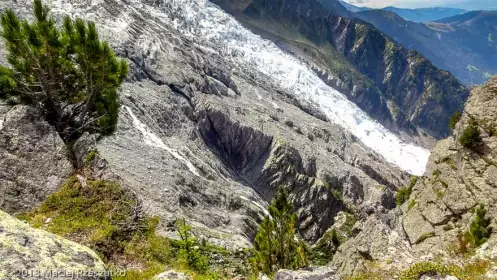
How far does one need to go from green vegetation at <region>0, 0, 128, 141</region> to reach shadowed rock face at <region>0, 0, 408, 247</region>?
78.5 ft

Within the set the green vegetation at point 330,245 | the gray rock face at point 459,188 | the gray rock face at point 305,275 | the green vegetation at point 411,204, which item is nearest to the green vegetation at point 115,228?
the gray rock face at point 305,275

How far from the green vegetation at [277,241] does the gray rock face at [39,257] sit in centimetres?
1295

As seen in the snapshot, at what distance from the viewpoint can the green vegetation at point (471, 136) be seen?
3381 centimetres

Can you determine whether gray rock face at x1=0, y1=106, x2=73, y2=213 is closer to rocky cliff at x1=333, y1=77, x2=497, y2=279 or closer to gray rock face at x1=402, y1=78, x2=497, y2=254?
rocky cliff at x1=333, y1=77, x2=497, y2=279

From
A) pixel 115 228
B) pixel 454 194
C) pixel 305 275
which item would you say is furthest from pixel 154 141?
pixel 305 275

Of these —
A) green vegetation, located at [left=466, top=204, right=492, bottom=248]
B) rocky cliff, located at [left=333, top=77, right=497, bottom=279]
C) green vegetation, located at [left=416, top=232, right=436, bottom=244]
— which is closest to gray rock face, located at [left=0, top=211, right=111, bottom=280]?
rocky cliff, located at [left=333, top=77, right=497, bottom=279]

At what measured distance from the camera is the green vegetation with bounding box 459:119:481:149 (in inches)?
1331

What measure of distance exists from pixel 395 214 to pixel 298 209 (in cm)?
5382

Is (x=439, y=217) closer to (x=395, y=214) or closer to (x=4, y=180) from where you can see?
(x=395, y=214)

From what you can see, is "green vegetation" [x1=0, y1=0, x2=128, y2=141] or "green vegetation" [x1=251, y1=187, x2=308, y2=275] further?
"green vegetation" [x1=251, y1=187, x2=308, y2=275]

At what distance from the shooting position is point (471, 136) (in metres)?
34.2

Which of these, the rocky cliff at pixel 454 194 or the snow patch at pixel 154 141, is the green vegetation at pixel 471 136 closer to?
the rocky cliff at pixel 454 194

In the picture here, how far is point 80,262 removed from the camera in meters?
9.14

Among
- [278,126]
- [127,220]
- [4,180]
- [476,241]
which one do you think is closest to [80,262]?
[127,220]
